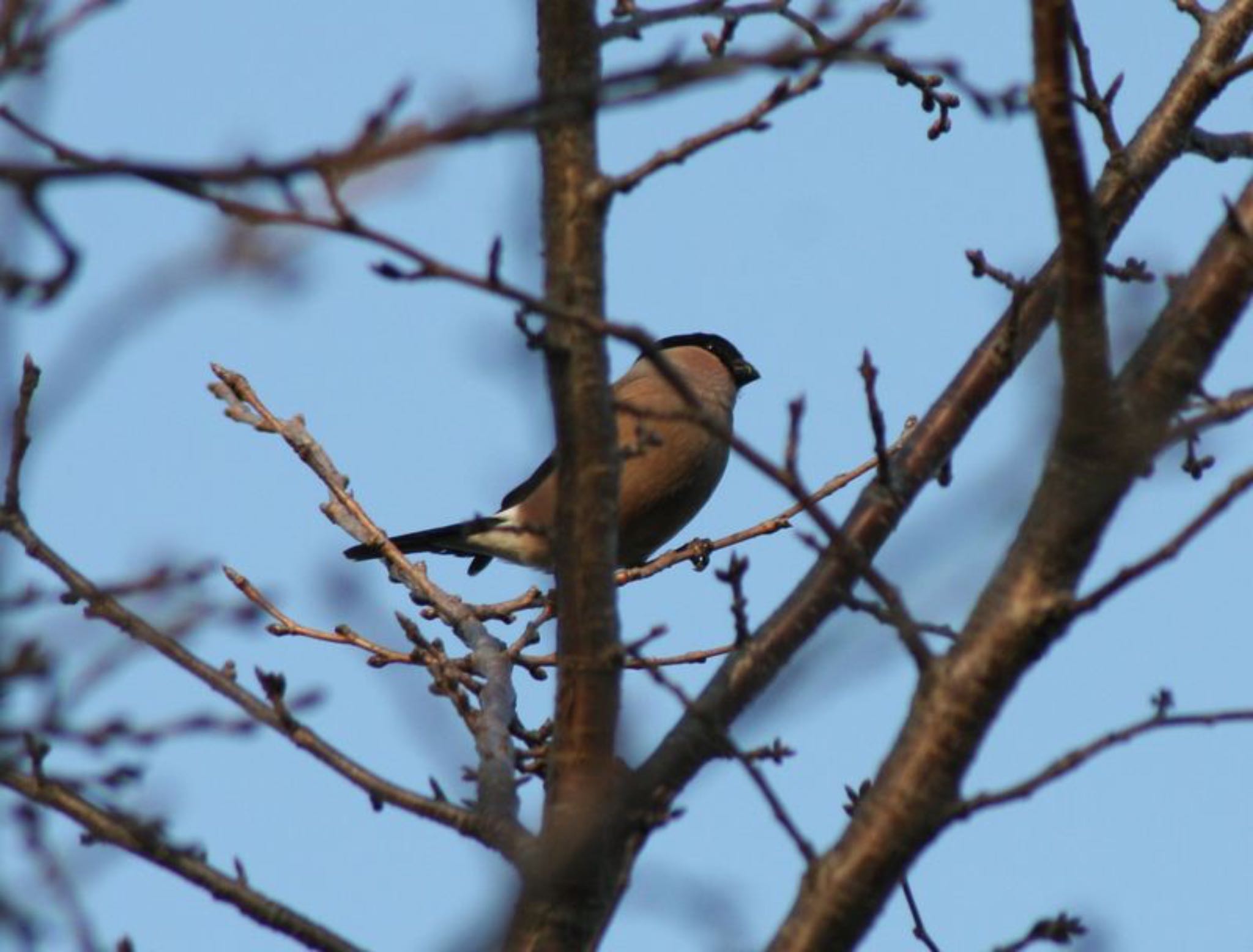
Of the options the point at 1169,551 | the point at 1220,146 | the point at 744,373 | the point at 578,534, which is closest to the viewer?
the point at 1169,551

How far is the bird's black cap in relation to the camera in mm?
8031

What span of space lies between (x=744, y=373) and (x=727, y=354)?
0.44 feet

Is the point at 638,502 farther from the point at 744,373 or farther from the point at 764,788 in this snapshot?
the point at 764,788

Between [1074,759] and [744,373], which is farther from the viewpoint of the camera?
[744,373]

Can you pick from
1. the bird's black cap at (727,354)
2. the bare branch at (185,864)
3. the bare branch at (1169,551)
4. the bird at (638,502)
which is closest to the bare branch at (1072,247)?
the bare branch at (1169,551)

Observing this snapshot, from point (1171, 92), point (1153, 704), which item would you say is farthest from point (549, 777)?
point (1171, 92)

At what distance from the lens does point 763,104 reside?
264 centimetres

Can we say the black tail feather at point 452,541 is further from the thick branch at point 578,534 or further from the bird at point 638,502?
the thick branch at point 578,534

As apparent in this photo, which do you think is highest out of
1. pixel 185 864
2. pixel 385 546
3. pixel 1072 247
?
pixel 385 546

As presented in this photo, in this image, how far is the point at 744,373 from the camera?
26.3ft

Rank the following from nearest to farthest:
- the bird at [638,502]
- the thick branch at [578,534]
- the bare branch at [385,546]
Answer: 1. the thick branch at [578,534]
2. the bare branch at [385,546]
3. the bird at [638,502]

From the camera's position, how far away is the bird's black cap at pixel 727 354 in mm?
8031

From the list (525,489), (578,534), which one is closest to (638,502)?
(525,489)

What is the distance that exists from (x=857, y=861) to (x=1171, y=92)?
2246mm
